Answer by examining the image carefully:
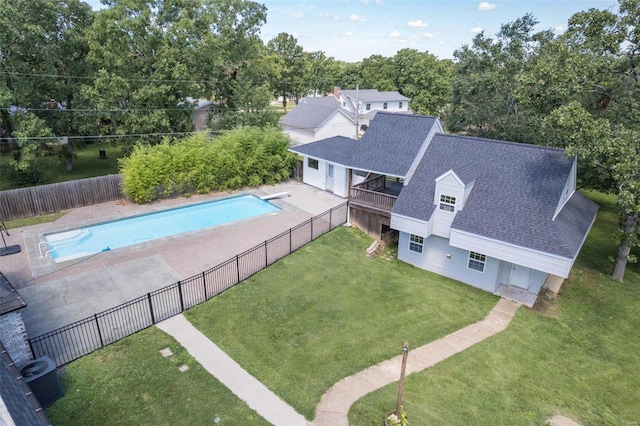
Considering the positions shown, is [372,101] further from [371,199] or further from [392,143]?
[371,199]

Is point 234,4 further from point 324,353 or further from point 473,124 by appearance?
point 324,353

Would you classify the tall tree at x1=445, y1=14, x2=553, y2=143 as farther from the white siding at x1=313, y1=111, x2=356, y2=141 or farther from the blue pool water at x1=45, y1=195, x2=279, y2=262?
the blue pool water at x1=45, y1=195, x2=279, y2=262

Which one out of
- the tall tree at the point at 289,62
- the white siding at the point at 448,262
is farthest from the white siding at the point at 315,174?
the tall tree at the point at 289,62

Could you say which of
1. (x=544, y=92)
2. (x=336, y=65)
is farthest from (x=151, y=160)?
(x=336, y=65)

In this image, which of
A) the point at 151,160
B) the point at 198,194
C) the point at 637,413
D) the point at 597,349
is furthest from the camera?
the point at 198,194

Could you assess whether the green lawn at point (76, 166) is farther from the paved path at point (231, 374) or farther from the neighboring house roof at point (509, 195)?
the neighboring house roof at point (509, 195)

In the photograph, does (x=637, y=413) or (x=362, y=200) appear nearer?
(x=637, y=413)
